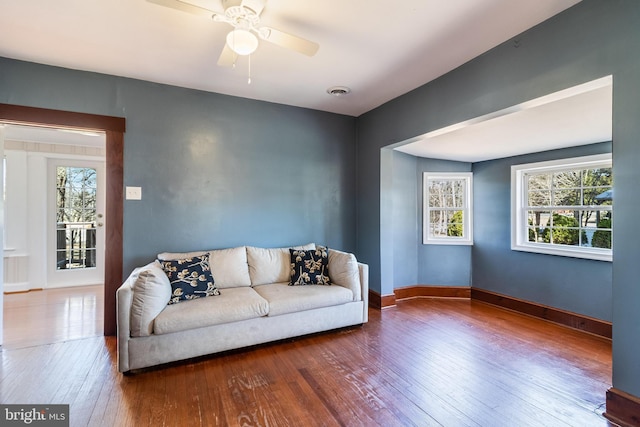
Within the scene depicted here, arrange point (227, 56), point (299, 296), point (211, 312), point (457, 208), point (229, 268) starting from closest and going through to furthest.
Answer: point (227, 56)
point (211, 312)
point (299, 296)
point (229, 268)
point (457, 208)

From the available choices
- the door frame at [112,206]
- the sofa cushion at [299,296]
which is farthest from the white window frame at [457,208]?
the door frame at [112,206]

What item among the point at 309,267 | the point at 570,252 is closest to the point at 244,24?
the point at 309,267

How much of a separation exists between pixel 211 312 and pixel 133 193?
1584mm

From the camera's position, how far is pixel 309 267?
10.6ft

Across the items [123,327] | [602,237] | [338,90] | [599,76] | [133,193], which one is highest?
[338,90]

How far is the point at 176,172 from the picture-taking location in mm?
3193

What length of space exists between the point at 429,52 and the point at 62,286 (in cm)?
605

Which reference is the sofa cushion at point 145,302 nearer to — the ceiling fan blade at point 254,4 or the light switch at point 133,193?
the light switch at point 133,193

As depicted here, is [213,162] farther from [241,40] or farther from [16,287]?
[16,287]

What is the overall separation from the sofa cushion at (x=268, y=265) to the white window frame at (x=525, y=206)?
10.2ft

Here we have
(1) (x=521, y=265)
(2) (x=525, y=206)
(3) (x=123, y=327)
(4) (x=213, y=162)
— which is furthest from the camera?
(2) (x=525, y=206)

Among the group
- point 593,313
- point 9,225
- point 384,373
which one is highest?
point 9,225

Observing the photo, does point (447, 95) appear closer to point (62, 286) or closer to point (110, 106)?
point (110, 106)

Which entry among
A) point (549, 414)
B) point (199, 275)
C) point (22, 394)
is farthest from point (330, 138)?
point (22, 394)
